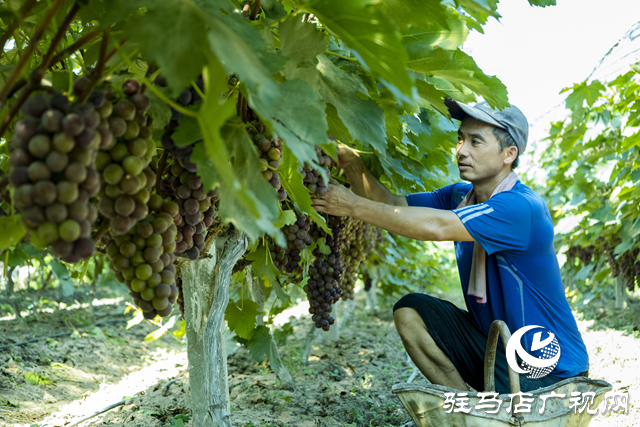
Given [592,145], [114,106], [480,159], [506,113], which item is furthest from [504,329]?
[592,145]

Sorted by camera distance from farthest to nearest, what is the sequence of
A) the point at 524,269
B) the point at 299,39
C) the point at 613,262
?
1. the point at 613,262
2. the point at 524,269
3. the point at 299,39

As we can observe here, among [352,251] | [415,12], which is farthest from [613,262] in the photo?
[415,12]

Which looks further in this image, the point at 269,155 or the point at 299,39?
the point at 269,155

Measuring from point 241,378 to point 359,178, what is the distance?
184 centimetres

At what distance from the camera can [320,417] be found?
2.62 metres

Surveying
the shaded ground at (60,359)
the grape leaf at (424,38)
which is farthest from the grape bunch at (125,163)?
the shaded ground at (60,359)

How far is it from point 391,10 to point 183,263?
83 centimetres

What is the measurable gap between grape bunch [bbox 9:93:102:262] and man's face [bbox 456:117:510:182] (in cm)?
222

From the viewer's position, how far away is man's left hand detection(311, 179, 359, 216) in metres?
2.01

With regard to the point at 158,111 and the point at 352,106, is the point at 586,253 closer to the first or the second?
the point at 352,106

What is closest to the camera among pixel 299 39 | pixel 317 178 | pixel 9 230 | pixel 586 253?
pixel 9 230

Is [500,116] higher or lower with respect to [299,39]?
higher

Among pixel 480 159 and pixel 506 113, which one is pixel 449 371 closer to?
pixel 480 159

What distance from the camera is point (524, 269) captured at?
2.47 m
